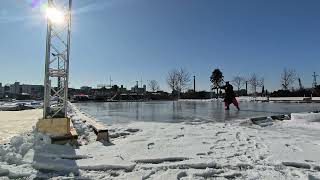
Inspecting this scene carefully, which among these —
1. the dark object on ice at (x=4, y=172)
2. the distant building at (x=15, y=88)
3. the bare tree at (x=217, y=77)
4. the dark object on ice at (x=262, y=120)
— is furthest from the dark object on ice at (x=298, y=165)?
the distant building at (x=15, y=88)

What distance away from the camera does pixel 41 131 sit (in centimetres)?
802

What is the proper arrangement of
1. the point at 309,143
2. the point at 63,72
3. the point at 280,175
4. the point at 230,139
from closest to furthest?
1. the point at 280,175
2. the point at 309,143
3. the point at 230,139
4. the point at 63,72

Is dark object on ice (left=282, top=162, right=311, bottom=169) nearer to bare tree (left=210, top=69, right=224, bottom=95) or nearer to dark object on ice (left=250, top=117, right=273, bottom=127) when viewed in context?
dark object on ice (left=250, top=117, right=273, bottom=127)

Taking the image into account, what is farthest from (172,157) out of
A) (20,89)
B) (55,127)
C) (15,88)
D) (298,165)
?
(20,89)

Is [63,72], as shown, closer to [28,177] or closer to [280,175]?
[28,177]

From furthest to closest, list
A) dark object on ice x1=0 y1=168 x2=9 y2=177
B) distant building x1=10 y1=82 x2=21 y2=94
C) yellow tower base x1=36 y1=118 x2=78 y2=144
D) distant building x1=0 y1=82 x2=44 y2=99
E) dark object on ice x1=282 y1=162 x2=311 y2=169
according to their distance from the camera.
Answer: distant building x1=10 y1=82 x2=21 y2=94, distant building x1=0 y1=82 x2=44 y2=99, yellow tower base x1=36 y1=118 x2=78 y2=144, dark object on ice x1=282 y1=162 x2=311 y2=169, dark object on ice x1=0 y1=168 x2=9 y2=177

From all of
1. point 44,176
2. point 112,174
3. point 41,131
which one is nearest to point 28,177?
point 44,176

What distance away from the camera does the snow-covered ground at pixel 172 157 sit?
4.94m

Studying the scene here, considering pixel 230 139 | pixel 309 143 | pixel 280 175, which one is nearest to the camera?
pixel 280 175

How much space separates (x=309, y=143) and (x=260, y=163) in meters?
2.36

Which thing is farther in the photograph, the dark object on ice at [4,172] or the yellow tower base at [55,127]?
the yellow tower base at [55,127]

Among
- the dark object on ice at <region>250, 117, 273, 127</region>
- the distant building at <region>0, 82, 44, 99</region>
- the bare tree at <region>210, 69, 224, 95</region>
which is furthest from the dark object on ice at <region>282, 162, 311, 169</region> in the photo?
the distant building at <region>0, 82, 44, 99</region>

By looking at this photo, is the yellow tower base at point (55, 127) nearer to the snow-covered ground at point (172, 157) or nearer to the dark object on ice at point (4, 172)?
the snow-covered ground at point (172, 157)

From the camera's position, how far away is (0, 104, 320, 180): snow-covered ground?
4.94 m
